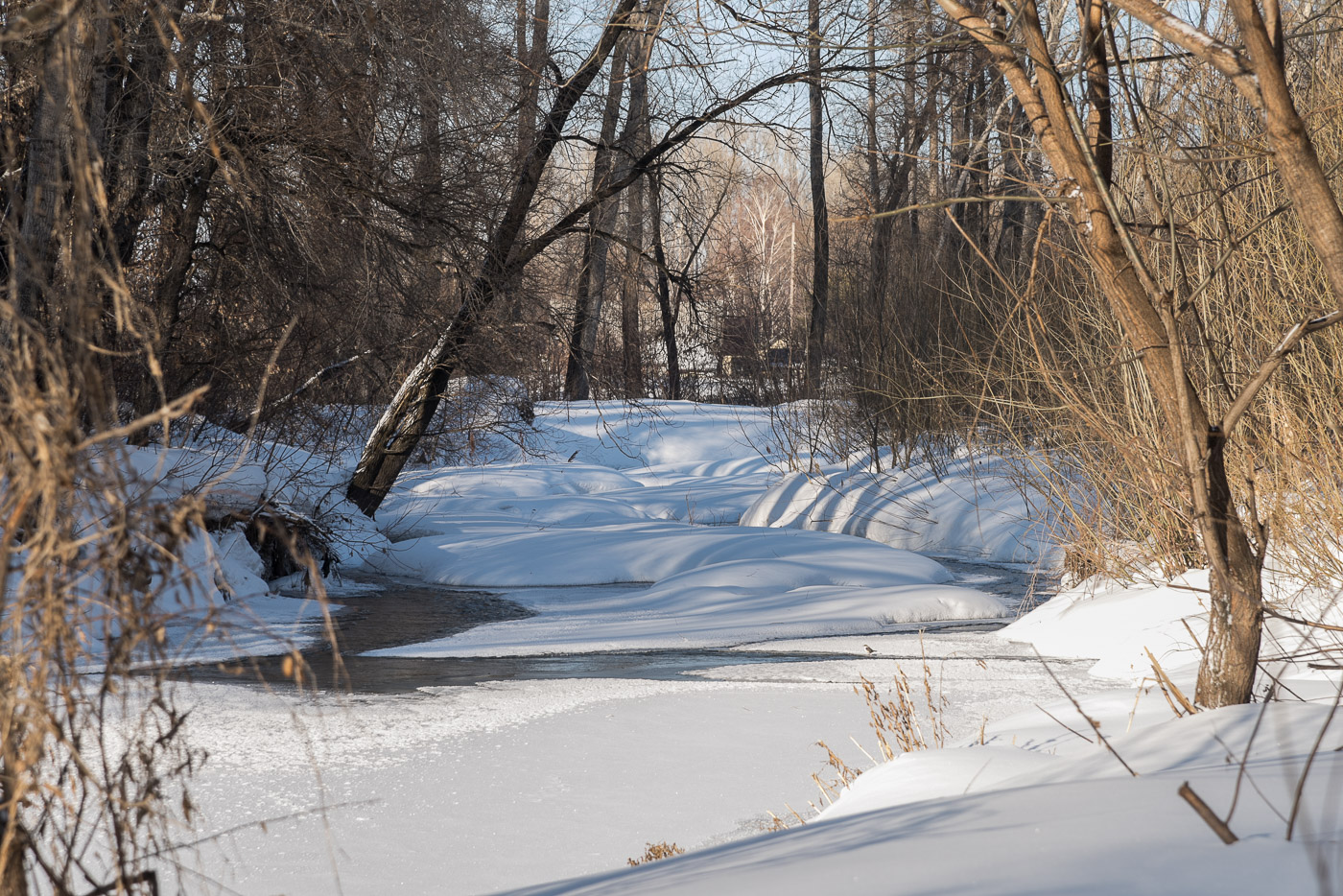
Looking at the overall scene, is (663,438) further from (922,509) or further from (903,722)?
(903,722)

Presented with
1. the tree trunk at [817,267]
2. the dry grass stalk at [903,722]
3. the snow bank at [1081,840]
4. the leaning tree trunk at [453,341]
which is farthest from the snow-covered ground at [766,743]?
the tree trunk at [817,267]

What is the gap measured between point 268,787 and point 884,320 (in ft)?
31.9

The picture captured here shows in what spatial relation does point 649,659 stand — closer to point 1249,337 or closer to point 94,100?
point 1249,337

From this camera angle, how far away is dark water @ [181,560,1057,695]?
5371 mm

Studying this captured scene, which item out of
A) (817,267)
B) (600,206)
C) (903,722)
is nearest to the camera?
(903,722)

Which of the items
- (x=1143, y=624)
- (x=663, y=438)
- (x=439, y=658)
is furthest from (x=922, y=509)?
(x=663, y=438)

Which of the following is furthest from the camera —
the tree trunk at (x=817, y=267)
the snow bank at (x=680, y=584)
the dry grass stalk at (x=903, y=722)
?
the tree trunk at (x=817, y=267)

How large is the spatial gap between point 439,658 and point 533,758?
6.75 ft

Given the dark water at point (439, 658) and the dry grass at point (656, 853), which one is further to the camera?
the dark water at point (439, 658)

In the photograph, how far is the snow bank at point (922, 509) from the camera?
9.89 meters

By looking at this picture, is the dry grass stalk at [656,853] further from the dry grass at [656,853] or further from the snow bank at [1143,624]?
the snow bank at [1143,624]

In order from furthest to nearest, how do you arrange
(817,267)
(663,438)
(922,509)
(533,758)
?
(817,267), (663,438), (922,509), (533,758)

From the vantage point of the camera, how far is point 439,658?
5945 millimetres

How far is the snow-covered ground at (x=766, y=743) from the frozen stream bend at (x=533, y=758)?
0.6 inches
